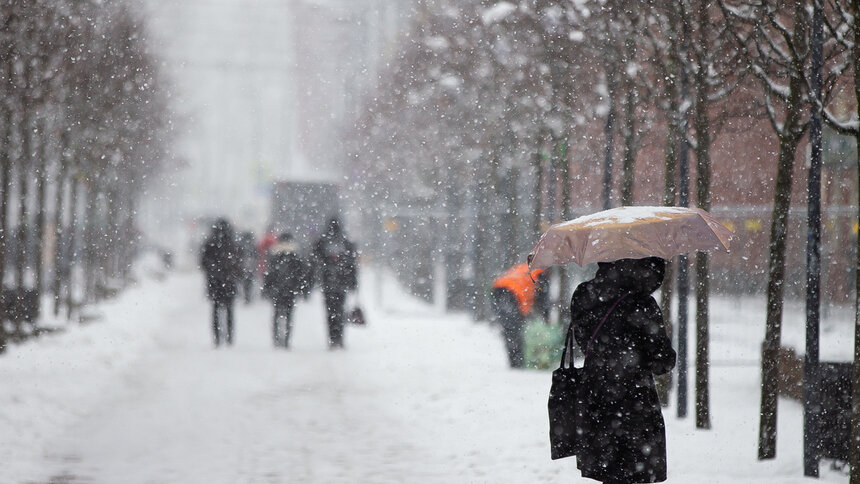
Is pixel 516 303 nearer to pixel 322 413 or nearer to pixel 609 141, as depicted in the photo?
pixel 609 141

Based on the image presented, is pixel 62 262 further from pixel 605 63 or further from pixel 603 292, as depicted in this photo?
pixel 603 292

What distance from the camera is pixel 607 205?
39.5ft

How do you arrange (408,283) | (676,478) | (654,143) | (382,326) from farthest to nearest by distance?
(408,283) → (382,326) → (654,143) → (676,478)

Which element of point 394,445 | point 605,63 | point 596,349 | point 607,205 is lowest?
point 394,445

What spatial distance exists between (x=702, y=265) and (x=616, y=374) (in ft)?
13.8

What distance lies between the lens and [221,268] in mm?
18203

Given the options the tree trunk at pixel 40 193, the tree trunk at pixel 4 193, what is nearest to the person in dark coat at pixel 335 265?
the tree trunk at pixel 4 193

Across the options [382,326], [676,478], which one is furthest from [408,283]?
[676,478]

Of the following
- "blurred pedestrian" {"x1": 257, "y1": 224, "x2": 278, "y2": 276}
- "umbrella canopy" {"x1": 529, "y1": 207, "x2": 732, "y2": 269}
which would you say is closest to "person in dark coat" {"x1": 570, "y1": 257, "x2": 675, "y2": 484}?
"umbrella canopy" {"x1": 529, "y1": 207, "x2": 732, "y2": 269}

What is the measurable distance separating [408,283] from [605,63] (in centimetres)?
2127

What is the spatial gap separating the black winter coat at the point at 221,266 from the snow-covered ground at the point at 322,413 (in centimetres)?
92

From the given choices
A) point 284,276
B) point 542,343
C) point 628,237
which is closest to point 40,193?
point 284,276

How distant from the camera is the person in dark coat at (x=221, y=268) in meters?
18.2

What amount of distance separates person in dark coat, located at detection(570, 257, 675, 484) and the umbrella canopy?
18cm
